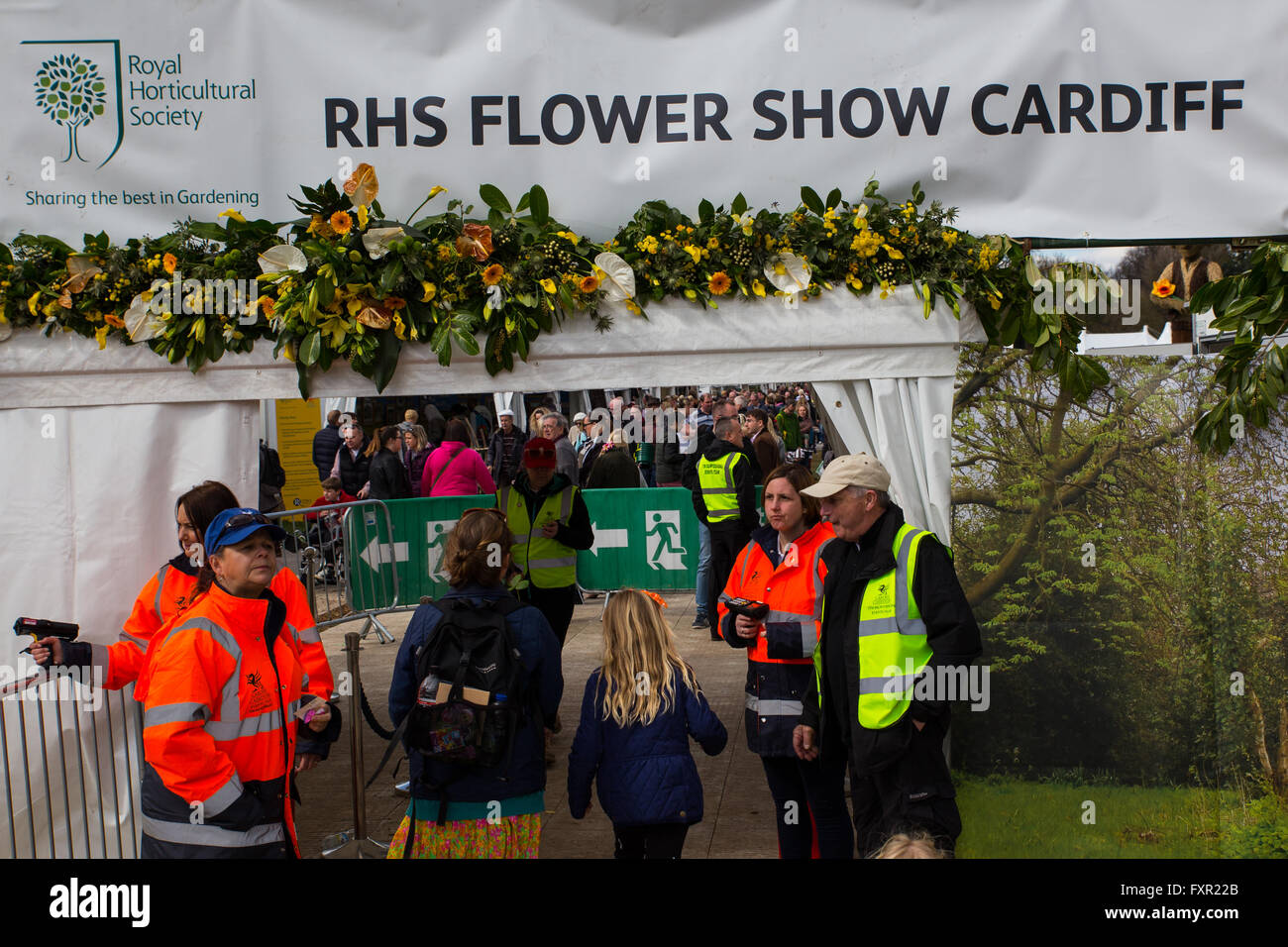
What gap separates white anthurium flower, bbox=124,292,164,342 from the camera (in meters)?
4.66

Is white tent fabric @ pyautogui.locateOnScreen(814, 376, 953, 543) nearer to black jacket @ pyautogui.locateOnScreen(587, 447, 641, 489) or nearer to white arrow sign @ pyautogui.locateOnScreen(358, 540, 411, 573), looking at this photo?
white arrow sign @ pyautogui.locateOnScreen(358, 540, 411, 573)

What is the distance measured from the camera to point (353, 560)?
10.6m

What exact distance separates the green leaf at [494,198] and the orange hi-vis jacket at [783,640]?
187 cm

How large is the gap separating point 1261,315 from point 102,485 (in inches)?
195

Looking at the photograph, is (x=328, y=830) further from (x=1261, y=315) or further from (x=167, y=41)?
(x=1261, y=315)

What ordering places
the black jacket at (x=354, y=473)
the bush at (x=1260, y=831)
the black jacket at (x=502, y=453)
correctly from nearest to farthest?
the bush at (x=1260, y=831) → the black jacket at (x=354, y=473) → the black jacket at (x=502, y=453)

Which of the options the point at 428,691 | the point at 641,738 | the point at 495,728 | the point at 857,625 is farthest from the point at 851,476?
the point at 428,691

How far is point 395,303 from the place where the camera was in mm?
4590

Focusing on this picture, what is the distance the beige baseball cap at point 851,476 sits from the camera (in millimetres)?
3908

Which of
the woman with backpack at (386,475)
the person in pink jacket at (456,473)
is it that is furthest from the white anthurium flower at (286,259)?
the woman with backpack at (386,475)

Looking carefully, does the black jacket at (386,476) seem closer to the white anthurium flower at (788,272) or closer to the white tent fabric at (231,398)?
the white tent fabric at (231,398)

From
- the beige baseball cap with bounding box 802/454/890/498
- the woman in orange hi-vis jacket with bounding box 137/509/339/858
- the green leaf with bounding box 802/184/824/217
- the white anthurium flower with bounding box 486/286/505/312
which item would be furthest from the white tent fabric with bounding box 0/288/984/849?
the woman in orange hi-vis jacket with bounding box 137/509/339/858

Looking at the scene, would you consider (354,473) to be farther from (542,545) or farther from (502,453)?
(542,545)

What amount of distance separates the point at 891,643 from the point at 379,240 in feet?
8.52
